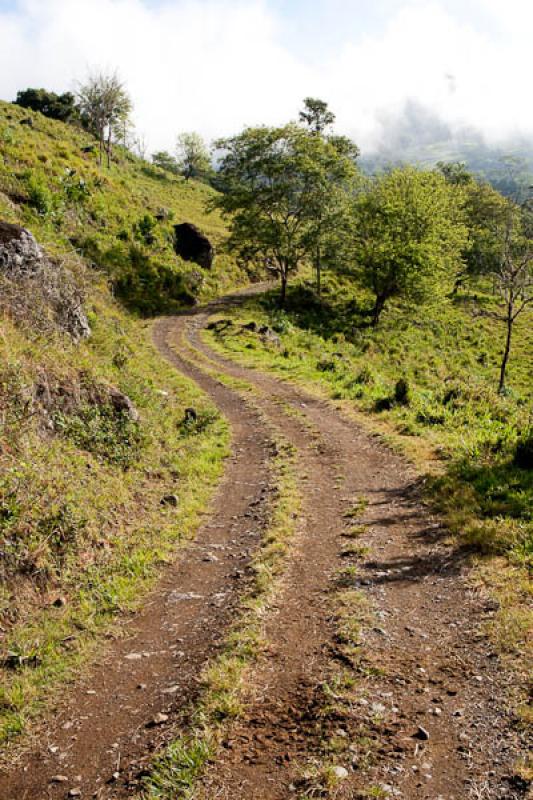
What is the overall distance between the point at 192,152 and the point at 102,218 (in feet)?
225

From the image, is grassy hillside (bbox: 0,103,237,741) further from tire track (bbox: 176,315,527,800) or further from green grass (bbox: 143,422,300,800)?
tire track (bbox: 176,315,527,800)

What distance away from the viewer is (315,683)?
6.02 meters

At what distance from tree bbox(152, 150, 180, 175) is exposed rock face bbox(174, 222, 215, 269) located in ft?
230

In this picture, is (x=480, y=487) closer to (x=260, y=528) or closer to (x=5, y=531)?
(x=260, y=528)

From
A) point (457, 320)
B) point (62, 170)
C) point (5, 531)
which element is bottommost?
point (5, 531)

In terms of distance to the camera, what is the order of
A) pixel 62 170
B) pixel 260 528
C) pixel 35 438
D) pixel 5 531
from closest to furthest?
pixel 5 531
pixel 35 438
pixel 260 528
pixel 62 170

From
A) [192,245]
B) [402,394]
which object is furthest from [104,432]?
[192,245]

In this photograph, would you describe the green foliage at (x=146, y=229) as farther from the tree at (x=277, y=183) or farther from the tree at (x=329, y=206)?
the tree at (x=329, y=206)

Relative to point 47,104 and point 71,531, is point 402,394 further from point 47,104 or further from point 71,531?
point 47,104

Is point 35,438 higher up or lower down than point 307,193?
lower down

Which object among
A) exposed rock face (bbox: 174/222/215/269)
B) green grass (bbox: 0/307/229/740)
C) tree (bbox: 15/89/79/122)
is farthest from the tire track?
tree (bbox: 15/89/79/122)

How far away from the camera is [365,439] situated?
620 inches

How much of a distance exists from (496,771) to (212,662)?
332 centimetres

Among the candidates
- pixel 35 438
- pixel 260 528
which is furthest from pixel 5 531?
pixel 260 528
